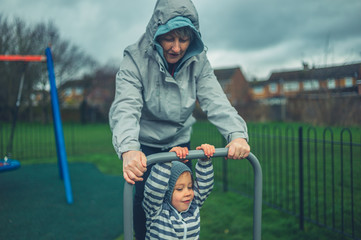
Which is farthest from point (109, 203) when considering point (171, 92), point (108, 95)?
point (108, 95)

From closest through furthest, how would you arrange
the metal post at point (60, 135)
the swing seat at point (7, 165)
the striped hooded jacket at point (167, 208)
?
1. the striped hooded jacket at point (167, 208)
2. the swing seat at point (7, 165)
3. the metal post at point (60, 135)

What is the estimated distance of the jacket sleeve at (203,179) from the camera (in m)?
1.60

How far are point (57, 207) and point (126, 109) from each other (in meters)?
3.05

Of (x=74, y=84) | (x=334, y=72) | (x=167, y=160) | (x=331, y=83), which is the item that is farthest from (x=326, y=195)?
(x=74, y=84)

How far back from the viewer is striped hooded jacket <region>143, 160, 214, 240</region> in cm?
150

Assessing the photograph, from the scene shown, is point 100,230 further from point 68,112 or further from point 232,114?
point 68,112

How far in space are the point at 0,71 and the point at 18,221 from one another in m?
10.6

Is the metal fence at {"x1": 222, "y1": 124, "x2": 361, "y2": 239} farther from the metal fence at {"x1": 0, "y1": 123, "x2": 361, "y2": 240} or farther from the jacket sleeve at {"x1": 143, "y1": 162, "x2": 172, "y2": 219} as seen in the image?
the jacket sleeve at {"x1": 143, "y1": 162, "x2": 172, "y2": 219}

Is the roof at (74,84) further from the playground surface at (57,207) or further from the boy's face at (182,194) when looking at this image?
the boy's face at (182,194)

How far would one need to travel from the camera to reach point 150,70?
1674 mm

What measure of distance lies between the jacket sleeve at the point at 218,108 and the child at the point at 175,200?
202 mm

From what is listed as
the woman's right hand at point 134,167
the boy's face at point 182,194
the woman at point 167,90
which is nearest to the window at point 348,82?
the woman at point 167,90

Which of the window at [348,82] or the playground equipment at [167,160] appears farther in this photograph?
the window at [348,82]

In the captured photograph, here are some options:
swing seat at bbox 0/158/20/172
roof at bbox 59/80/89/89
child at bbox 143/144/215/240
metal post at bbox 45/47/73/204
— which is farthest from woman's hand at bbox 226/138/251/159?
roof at bbox 59/80/89/89
